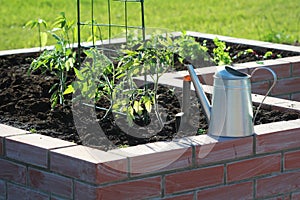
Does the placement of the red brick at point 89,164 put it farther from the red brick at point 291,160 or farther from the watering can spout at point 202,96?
the red brick at point 291,160

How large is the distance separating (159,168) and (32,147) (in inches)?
25.0

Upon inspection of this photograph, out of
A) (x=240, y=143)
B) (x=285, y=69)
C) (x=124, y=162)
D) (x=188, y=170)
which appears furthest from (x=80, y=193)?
(x=285, y=69)

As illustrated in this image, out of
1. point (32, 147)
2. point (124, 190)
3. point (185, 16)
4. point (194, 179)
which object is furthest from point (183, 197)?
point (185, 16)

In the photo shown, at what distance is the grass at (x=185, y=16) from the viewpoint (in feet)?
29.8

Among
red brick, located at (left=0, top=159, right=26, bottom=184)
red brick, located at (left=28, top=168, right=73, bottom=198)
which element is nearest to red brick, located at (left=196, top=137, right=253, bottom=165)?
red brick, located at (left=28, top=168, right=73, bottom=198)

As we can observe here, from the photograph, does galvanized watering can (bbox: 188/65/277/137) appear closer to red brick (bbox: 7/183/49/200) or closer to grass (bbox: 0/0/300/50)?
red brick (bbox: 7/183/49/200)

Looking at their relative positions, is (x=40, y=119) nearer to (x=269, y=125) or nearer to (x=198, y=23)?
(x=269, y=125)

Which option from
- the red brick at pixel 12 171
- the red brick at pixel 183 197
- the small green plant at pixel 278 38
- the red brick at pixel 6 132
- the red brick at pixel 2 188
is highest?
the small green plant at pixel 278 38

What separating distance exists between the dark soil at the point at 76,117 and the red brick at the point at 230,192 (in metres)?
0.44

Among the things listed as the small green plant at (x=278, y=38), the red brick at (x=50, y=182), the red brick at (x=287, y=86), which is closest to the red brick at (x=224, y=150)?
the red brick at (x=50, y=182)

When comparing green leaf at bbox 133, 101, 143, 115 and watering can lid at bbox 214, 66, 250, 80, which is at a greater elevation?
watering can lid at bbox 214, 66, 250, 80

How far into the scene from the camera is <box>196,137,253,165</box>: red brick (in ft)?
12.4

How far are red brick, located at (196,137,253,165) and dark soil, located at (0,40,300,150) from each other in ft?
1.31

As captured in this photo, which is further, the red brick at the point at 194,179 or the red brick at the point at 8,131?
the red brick at the point at 8,131
